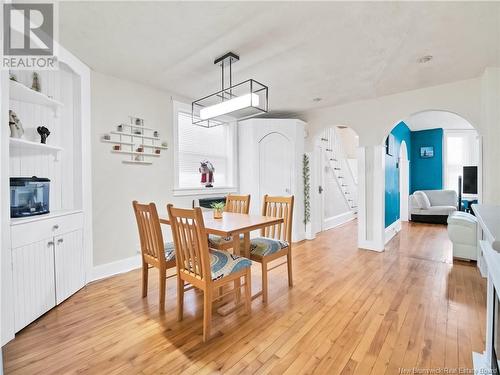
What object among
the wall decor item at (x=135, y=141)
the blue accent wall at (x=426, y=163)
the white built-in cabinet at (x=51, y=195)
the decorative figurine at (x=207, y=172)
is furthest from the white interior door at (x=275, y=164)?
the blue accent wall at (x=426, y=163)

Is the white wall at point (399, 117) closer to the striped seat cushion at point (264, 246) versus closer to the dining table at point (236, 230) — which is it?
the striped seat cushion at point (264, 246)

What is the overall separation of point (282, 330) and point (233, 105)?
206cm

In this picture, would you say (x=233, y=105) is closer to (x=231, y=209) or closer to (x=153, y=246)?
(x=231, y=209)

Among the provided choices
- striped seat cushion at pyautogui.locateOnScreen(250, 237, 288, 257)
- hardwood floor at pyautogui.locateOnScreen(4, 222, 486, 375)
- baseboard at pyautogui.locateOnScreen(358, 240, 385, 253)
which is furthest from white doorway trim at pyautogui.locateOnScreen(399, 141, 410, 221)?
striped seat cushion at pyautogui.locateOnScreen(250, 237, 288, 257)

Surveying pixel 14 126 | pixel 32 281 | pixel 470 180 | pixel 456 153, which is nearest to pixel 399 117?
pixel 470 180

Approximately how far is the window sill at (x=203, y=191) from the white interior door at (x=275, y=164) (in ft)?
1.99

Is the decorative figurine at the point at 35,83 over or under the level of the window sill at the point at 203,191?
over

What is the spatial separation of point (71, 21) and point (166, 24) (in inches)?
31.4

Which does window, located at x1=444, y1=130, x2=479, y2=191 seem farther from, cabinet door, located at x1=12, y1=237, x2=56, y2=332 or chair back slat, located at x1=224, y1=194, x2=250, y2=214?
cabinet door, located at x1=12, y1=237, x2=56, y2=332

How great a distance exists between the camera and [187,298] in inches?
98.0

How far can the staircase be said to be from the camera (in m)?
6.15

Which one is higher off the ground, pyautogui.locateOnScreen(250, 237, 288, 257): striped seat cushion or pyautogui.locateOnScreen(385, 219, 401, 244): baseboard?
pyautogui.locateOnScreen(250, 237, 288, 257): striped seat cushion

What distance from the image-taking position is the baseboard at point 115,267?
297 cm

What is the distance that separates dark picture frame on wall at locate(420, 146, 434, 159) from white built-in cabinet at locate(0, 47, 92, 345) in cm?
861
